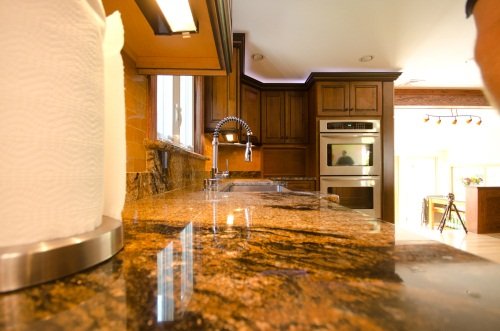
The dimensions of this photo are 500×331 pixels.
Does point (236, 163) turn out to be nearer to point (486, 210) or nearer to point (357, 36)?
point (357, 36)

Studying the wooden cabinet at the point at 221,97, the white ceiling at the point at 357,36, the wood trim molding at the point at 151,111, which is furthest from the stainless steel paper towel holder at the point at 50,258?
the wooden cabinet at the point at 221,97

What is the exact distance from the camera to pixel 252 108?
3770mm

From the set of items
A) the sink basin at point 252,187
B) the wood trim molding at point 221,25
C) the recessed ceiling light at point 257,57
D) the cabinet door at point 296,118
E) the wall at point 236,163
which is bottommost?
the sink basin at point 252,187

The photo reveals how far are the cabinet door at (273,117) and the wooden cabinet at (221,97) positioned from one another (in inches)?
33.9

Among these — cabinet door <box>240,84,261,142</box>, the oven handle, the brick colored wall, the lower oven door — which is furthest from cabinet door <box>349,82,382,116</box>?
the brick colored wall

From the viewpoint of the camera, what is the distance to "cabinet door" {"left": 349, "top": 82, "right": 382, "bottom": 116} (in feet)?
A: 11.7

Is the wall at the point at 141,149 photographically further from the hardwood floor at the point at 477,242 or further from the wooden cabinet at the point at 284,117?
the hardwood floor at the point at 477,242

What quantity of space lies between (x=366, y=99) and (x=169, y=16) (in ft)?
11.3

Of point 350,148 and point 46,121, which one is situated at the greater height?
point 350,148

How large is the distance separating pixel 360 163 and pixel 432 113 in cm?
361

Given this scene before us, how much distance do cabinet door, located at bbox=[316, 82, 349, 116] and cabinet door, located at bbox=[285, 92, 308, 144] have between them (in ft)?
1.23

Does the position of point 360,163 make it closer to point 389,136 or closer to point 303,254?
point 389,136

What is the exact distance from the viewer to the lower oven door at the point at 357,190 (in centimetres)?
346

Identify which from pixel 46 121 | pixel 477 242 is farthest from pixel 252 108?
pixel 477 242
